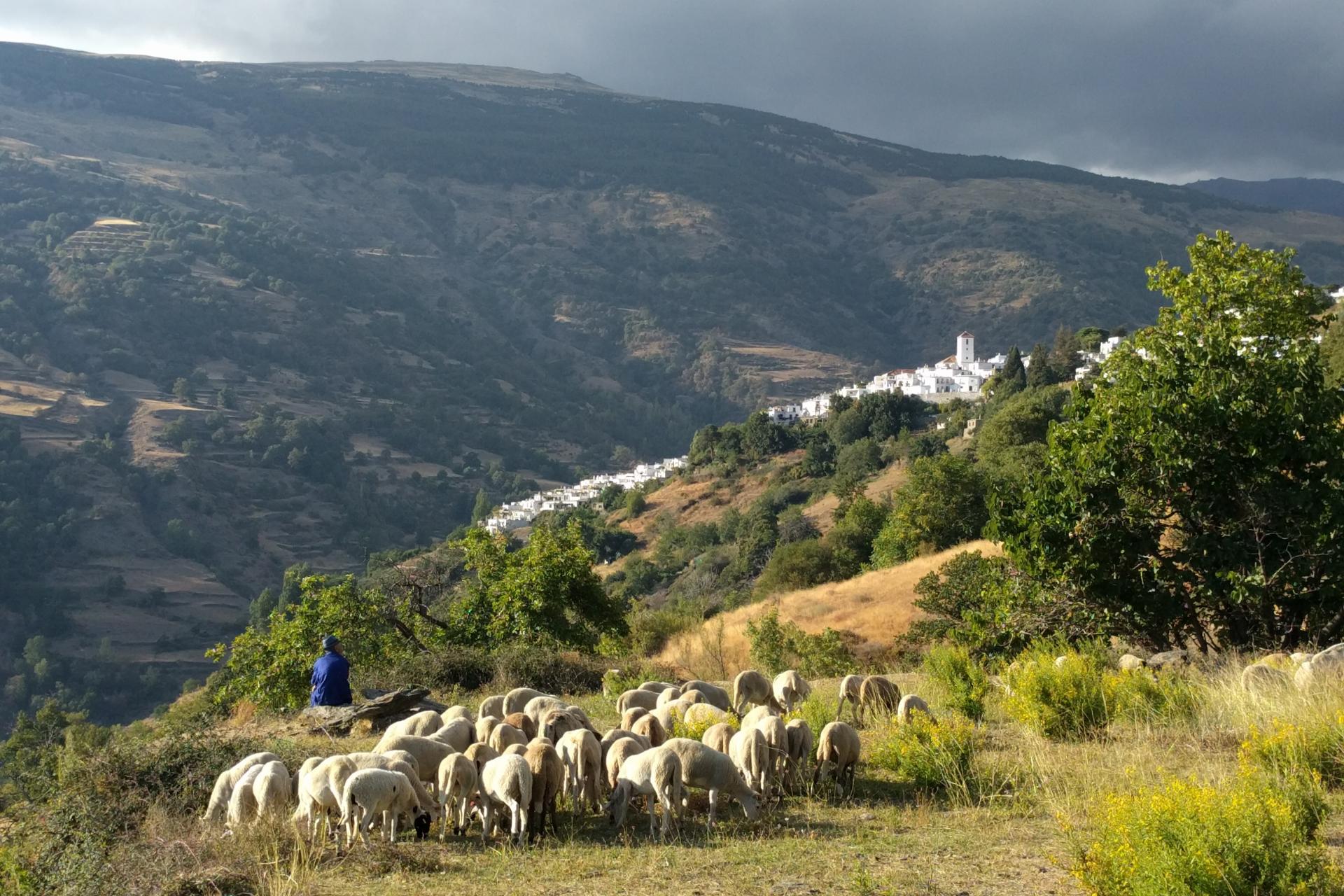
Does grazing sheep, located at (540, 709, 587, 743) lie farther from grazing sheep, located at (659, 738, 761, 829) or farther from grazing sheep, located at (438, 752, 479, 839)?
grazing sheep, located at (659, 738, 761, 829)

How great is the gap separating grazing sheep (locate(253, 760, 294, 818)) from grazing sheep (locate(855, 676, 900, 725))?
624 cm

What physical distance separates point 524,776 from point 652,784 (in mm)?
914

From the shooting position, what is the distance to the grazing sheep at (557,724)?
10.4 metres

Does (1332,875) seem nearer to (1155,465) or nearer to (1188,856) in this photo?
(1188,856)

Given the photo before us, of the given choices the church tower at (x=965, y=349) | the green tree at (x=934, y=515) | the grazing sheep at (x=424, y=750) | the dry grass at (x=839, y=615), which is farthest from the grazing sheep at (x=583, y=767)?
the church tower at (x=965, y=349)

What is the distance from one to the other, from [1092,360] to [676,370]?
112 m

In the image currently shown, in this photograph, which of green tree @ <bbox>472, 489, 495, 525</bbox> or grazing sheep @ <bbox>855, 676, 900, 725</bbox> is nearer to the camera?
grazing sheep @ <bbox>855, 676, 900, 725</bbox>

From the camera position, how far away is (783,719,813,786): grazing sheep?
9524 millimetres

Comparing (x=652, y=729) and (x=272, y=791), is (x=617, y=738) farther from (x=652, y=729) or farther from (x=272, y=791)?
(x=272, y=791)

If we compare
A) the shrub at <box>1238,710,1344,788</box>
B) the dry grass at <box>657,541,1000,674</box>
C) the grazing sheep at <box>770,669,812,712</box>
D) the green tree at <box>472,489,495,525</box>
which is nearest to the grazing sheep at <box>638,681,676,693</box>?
the grazing sheep at <box>770,669,812,712</box>

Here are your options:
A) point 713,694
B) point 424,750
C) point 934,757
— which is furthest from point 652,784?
point 713,694

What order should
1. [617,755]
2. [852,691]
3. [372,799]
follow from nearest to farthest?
[372,799]
[617,755]
[852,691]

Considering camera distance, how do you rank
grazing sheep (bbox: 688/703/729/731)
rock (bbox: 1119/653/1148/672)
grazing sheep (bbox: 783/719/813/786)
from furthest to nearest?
rock (bbox: 1119/653/1148/672)
grazing sheep (bbox: 688/703/729/731)
grazing sheep (bbox: 783/719/813/786)

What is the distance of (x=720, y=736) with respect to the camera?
32.0ft
